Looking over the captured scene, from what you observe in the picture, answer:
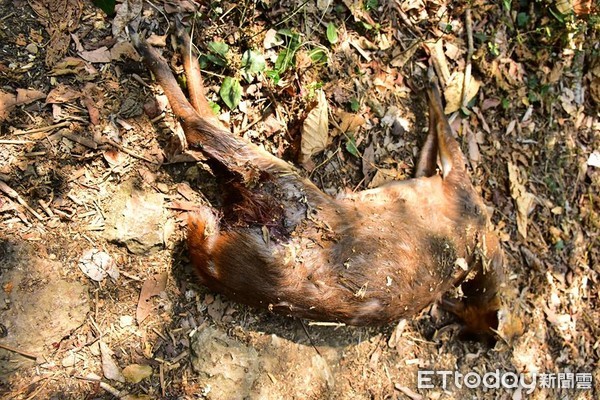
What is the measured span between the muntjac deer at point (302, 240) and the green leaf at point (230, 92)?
Result: 0.75 feet

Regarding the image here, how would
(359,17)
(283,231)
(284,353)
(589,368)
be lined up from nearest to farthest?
(283,231)
(284,353)
(359,17)
(589,368)

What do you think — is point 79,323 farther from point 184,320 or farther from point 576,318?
point 576,318

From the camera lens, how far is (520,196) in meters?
5.12

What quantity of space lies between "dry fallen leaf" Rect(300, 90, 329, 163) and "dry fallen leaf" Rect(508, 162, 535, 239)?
209 centimetres

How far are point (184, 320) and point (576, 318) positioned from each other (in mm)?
3969

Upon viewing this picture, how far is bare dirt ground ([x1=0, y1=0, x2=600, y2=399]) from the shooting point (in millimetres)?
3334

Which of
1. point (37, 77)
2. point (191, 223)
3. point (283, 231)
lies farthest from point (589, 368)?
point (37, 77)

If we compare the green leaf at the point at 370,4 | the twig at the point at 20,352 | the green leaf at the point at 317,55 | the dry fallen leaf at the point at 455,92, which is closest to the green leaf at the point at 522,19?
the dry fallen leaf at the point at 455,92

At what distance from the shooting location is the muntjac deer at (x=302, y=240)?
3.31 m

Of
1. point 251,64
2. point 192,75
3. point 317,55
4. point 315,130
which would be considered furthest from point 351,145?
point 192,75

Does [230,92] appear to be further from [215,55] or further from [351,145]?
[351,145]

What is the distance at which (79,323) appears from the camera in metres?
3.37

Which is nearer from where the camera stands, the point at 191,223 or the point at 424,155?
the point at 191,223

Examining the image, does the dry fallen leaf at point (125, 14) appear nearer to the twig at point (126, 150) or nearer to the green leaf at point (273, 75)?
the twig at point (126, 150)
